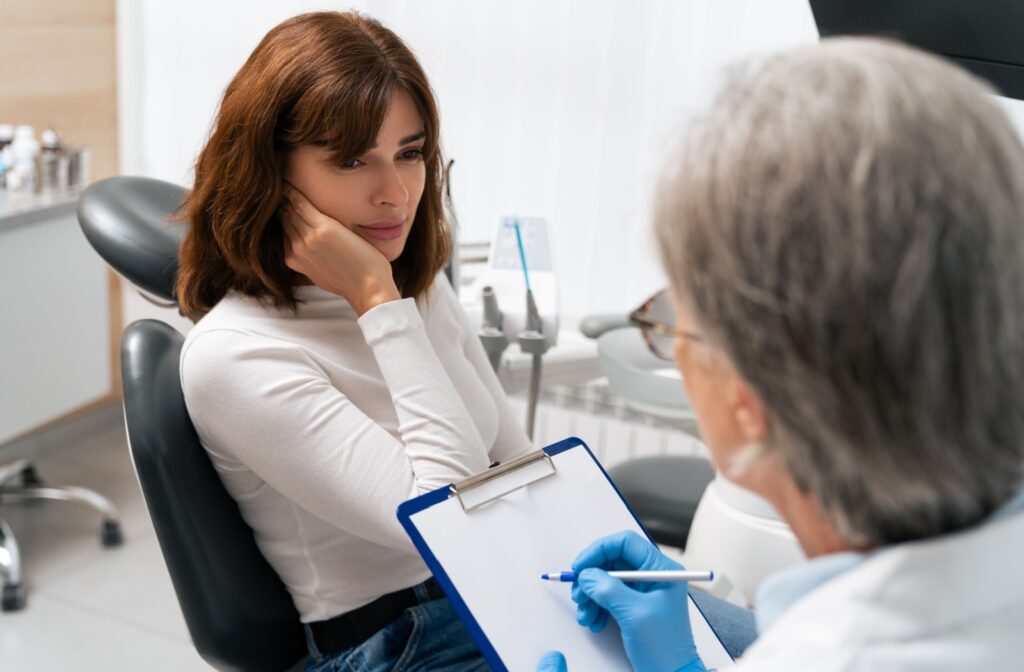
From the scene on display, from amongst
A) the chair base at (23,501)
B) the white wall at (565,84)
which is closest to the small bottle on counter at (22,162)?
the white wall at (565,84)

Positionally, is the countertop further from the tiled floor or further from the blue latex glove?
the blue latex glove

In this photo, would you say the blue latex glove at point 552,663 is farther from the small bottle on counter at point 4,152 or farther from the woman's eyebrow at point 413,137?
the small bottle on counter at point 4,152

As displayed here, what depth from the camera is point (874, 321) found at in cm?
66

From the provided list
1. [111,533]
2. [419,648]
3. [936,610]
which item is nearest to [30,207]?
[111,533]

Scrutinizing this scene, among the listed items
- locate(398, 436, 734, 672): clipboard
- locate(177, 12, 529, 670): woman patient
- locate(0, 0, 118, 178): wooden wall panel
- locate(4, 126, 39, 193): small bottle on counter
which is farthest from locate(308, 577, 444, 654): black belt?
locate(0, 0, 118, 178): wooden wall panel

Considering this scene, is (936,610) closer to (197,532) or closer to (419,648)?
(419,648)

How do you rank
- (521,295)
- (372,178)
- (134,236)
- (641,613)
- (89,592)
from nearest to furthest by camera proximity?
1. (641,613)
2. (372,178)
3. (134,236)
4. (521,295)
5. (89,592)

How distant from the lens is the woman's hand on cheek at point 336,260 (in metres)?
1.38

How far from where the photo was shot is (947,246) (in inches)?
25.7

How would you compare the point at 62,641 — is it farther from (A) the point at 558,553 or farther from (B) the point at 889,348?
(B) the point at 889,348

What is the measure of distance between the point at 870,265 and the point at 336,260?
837 mm

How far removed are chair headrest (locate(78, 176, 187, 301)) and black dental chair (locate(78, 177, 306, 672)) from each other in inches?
5.9

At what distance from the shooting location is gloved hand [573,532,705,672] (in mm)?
1116

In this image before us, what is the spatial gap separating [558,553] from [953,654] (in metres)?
0.56
